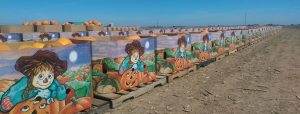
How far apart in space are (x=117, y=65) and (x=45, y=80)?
1691 millimetres

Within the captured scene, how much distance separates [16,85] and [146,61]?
323cm

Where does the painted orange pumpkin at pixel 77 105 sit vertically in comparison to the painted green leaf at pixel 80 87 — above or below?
below

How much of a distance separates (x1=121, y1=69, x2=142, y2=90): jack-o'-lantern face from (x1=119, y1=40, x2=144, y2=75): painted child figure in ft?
0.28

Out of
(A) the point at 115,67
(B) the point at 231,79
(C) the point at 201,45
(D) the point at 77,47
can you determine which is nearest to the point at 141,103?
(A) the point at 115,67

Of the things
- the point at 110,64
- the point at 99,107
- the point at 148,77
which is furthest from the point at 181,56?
the point at 99,107

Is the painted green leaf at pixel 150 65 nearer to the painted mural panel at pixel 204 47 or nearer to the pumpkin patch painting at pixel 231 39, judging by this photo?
the painted mural panel at pixel 204 47

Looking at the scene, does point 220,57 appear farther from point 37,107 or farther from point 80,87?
point 37,107

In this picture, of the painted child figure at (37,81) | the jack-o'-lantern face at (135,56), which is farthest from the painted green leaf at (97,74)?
the painted child figure at (37,81)

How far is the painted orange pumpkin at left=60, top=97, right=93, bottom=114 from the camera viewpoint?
4156 mm

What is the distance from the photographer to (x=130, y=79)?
5703 millimetres

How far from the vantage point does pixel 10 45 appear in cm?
434

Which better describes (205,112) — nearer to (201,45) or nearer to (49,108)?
(49,108)

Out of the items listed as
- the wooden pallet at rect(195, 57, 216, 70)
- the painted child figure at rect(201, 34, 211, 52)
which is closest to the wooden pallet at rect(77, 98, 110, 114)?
the wooden pallet at rect(195, 57, 216, 70)

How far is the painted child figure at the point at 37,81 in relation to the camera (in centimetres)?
340
